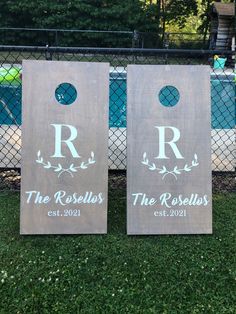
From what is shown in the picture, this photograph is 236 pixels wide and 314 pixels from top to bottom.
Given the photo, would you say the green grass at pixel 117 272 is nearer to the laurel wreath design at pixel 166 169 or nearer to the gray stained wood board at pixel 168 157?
the gray stained wood board at pixel 168 157

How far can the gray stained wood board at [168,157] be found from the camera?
88.0 inches

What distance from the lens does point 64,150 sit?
86.7 inches

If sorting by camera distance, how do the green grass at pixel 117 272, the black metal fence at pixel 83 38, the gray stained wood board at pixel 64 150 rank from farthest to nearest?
1. the black metal fence at pixel 83 38
2. the gray stained wood board at pixel 64 150
3. the green grass at pixel 117 272

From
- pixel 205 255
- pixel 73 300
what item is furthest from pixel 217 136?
pixel 73 300

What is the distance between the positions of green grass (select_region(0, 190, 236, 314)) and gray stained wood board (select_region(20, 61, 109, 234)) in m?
0.13

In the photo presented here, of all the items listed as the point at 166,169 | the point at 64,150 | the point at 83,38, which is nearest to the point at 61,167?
the point at 64,150

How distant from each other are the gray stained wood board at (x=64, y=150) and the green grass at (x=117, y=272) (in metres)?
0.13

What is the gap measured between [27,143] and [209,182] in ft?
3.49

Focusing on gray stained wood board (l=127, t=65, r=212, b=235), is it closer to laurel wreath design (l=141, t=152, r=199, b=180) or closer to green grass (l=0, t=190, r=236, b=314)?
laurel wreath design (l=141, t=152, r=199, b=180)

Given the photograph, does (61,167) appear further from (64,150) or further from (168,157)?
(168,157)

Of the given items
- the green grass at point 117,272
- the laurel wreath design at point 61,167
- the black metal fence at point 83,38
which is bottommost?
the green grass at point 117,272

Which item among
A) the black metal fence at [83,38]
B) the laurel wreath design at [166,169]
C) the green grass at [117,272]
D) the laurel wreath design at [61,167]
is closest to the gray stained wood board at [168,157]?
the laurel wreath design at [166,169]

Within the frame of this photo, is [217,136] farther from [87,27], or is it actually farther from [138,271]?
[87,27]

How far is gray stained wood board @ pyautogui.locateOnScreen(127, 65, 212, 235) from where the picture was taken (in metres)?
2.23
